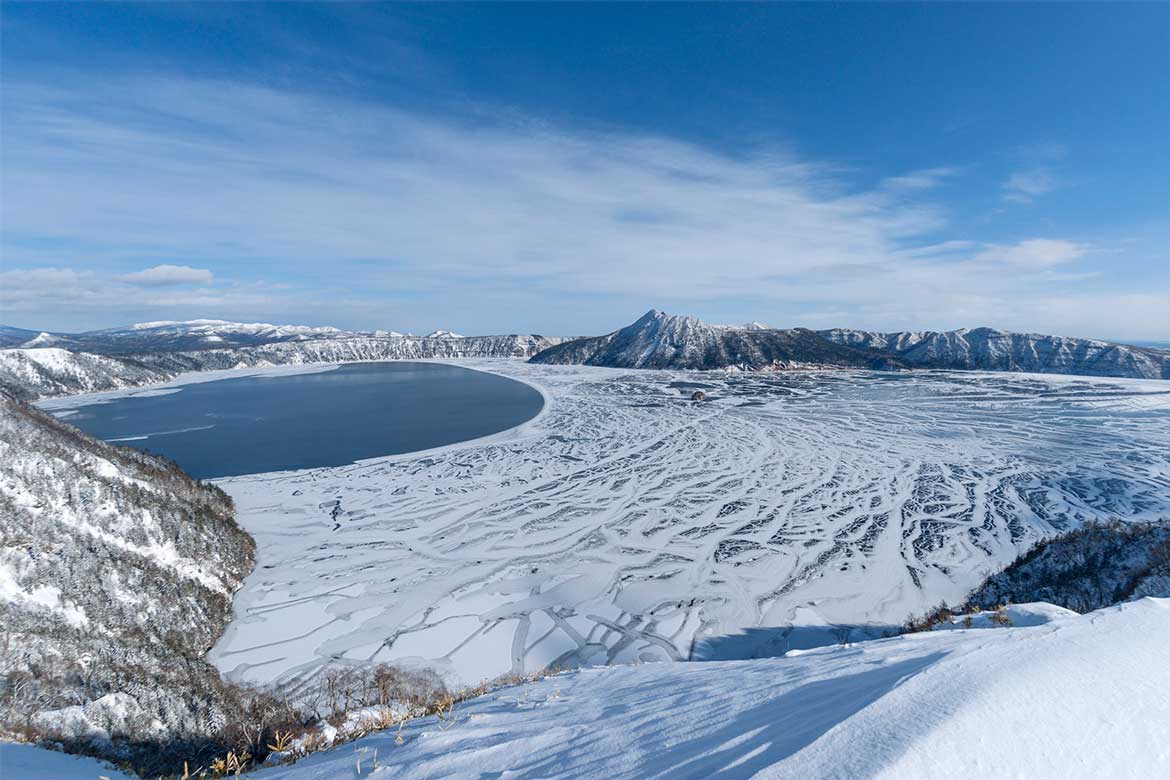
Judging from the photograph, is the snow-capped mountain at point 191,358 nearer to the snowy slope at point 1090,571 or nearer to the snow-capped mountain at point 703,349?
the snow-capped mountain at point 703,349

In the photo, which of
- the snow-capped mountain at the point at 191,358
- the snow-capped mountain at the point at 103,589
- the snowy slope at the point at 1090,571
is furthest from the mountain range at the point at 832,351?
the snow-capped mountain at the point at 103,589

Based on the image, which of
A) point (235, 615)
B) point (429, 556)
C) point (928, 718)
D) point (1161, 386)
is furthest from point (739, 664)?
point (1161, 386)

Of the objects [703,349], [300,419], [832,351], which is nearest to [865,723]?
[300,419]

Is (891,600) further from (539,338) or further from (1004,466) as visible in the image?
(539,338)

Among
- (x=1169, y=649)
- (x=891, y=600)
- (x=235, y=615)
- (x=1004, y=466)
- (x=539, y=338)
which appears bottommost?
(x=235, y=615)

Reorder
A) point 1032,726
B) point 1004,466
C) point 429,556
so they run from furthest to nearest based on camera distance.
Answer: point 1004,466 → point 429,556 → point 1032,726

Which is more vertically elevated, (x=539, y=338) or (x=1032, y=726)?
(x=539, y=338)

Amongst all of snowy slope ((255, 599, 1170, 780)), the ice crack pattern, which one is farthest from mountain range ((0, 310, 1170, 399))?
snowy slope ((255, 599, 1170, 780))
